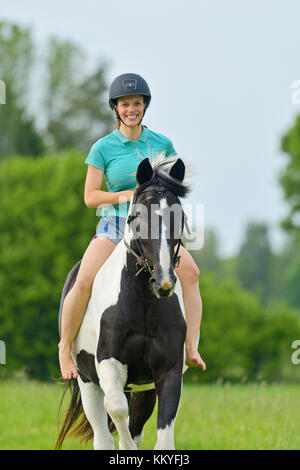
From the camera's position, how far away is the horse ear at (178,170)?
5453mm

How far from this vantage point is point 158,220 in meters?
5.12

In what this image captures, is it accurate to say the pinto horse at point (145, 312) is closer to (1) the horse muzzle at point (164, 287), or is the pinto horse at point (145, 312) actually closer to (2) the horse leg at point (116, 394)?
(2) the horse leg at point (116, 394)

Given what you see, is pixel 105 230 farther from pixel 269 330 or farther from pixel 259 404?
pixel 269 330

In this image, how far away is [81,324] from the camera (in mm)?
6406

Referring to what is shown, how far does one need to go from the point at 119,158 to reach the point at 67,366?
1.81 metres

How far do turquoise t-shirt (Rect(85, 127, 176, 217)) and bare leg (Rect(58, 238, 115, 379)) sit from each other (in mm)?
340

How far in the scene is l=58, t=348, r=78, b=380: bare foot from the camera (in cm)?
638

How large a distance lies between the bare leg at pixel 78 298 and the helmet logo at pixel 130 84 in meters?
1.27

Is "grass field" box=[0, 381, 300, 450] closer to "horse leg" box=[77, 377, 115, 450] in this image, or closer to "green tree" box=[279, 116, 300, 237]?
"horse leg" box=[77, 377, 115, 450]

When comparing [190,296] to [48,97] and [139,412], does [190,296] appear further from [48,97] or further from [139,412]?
[48,97]

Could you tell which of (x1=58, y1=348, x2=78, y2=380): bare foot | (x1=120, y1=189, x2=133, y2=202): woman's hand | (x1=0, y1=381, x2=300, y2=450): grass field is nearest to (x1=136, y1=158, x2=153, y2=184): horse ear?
(x1=120, y1=189, x2=133, y2=202): woman's hand

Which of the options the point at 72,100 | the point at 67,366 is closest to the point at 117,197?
the point at 67,366

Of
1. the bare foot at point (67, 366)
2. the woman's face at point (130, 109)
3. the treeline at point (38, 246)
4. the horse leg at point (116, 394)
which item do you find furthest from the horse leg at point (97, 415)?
the treeline at point (38, 246)

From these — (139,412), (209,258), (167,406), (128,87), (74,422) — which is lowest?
(209,258)
